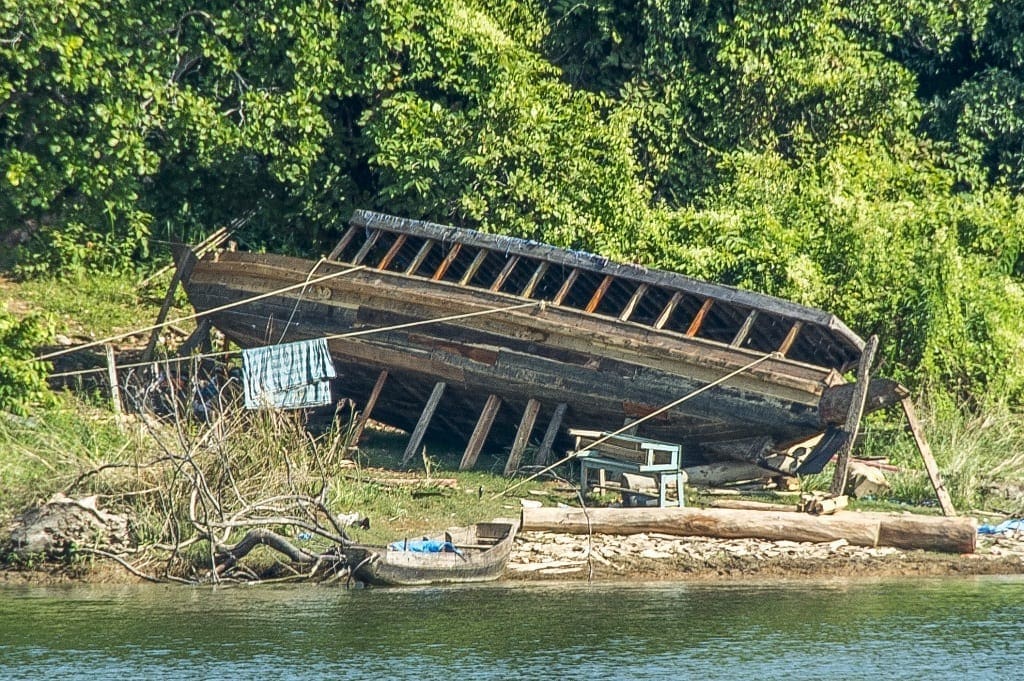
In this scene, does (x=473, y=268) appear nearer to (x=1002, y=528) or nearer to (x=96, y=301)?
(x=1002, y=528)

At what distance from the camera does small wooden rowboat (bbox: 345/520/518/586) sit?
1616 centimetres

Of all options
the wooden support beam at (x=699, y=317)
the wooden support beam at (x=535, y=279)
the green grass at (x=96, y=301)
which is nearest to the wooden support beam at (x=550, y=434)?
the wooden support beam at (x=535, y=279)

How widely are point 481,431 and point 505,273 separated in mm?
2220

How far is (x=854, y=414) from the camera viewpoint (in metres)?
19.0

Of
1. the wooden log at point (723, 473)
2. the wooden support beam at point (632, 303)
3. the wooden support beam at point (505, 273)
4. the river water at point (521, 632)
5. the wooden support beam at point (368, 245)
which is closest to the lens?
the river water at point (521, 632)

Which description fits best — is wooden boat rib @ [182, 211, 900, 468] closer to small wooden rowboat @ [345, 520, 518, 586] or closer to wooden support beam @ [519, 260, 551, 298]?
wooden support beam @ [519, 260, 551, 298]

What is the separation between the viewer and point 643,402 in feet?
66.5

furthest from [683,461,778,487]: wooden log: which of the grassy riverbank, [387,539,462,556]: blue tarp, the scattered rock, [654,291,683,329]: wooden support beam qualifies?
the scattered rock

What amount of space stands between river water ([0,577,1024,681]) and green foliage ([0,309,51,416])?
3386mm

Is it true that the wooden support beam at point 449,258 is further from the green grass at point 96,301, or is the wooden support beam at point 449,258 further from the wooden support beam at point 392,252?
the green grass at point 96,301

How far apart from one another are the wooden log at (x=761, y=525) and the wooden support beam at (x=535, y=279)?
407 centimetres

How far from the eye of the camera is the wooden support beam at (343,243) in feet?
74.0

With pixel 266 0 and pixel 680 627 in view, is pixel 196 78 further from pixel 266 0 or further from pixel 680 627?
pixel 680 627

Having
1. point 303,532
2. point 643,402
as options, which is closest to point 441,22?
point 643,402
